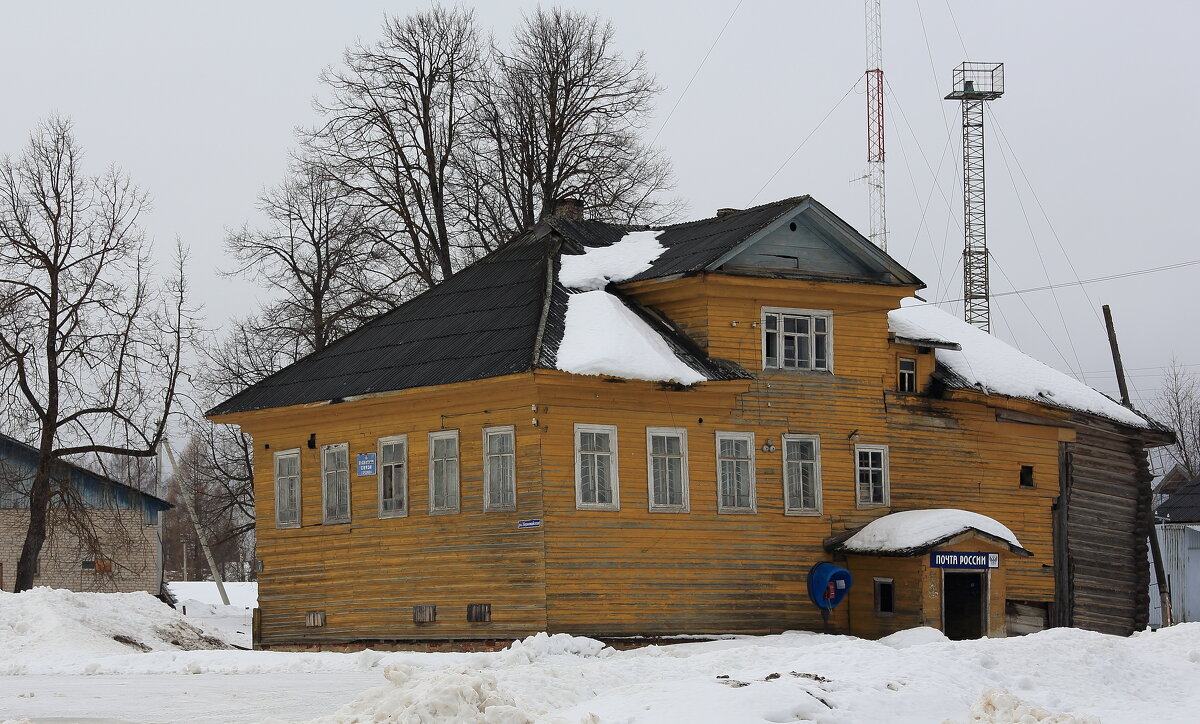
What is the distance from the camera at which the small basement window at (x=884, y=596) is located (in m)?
26.5

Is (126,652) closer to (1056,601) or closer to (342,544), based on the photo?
(342,544)

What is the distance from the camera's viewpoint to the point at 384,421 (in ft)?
85.4

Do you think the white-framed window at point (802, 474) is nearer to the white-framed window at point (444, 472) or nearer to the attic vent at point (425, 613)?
the white-framed window at point (444, 472)

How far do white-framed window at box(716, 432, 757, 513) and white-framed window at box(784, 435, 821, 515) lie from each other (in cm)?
82

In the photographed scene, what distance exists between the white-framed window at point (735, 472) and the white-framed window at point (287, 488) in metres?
7.91

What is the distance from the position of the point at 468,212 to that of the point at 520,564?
18.8 metres

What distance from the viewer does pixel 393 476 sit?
1016 inches

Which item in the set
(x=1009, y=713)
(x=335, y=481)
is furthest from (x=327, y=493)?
(x=1009, y=713)

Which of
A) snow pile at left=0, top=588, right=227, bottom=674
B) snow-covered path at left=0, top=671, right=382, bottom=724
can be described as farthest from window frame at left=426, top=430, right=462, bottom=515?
snow pile at left=0, top=588, right=227, bottom=674

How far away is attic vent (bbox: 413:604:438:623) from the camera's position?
2477 centimetres

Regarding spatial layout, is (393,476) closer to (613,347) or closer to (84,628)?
(613,347)

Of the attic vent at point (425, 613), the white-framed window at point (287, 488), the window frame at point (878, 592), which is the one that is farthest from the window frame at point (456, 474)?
the window frame at point (878, 592)

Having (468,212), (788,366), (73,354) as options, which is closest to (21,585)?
(73,354)

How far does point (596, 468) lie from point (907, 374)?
25.3 ft
